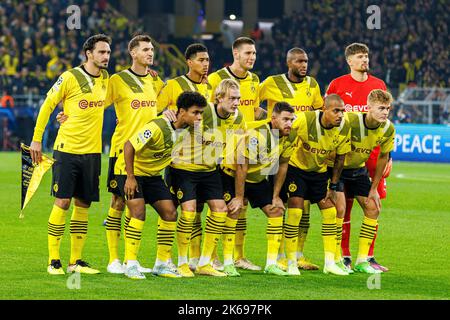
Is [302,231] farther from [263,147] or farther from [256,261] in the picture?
[263,147]

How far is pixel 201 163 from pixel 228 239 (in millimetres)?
794

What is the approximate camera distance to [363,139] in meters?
11.0

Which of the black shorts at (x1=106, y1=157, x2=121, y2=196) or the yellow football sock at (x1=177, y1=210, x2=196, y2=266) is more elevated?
the black shorts at (x1=106, y1=157, x2=121, y2=196)

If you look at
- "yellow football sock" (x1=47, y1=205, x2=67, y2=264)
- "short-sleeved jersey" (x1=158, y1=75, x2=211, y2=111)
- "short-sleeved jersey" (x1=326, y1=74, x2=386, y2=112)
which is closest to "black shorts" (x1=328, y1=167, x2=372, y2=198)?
"short-sleeved jersey" (x1=326, y1=74, x2=386, y2=112)

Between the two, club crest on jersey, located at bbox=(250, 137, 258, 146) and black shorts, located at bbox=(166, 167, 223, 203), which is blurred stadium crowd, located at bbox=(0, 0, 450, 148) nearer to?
black shorts, located at bbox=(166, 167, 223, 203)

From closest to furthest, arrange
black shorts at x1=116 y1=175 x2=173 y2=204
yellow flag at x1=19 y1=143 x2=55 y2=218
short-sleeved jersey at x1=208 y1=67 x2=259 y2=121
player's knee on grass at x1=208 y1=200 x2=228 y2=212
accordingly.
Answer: black shorts at x1=116 y1=175 x2=173 y2=204 < player's knee on grass at x1=208 y1=200 x2=228 y2=212 < yellow flag at x1=19 y1=143 x2=55 y2=218 < short-sleeved jersey at x1=208 y1=67 x2=259 y2=121

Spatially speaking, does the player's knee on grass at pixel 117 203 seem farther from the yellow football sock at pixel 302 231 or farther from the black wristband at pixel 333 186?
the black wristband at pixel 333 186

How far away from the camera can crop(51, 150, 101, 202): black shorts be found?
1053 cm

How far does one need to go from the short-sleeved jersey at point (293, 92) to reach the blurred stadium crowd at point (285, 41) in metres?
20.2

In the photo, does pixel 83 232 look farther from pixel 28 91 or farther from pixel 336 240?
pixel 28 91

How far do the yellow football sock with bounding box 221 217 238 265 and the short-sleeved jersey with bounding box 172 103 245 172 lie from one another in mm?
578

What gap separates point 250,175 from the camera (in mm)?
10930

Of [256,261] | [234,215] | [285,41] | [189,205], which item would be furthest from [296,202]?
[285,41]

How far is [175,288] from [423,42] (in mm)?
29235
